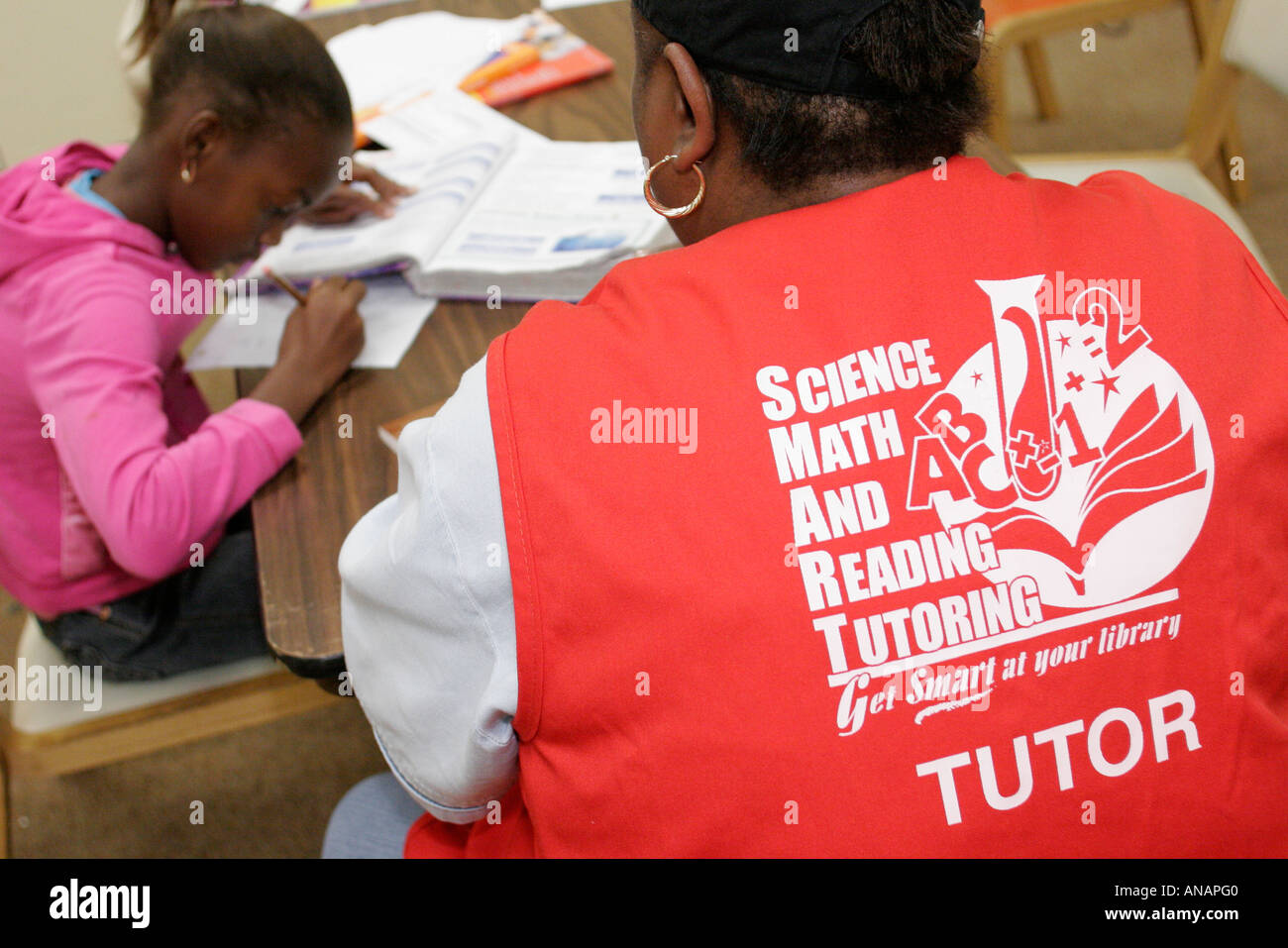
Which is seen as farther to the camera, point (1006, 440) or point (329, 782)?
point (329, 782)

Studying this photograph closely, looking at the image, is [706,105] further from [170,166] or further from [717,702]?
[170,166]

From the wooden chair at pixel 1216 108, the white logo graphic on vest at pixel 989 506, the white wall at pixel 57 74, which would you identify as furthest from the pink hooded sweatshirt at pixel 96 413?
the white wall at pixel 57 74

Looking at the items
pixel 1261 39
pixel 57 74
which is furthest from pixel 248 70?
pixel 57 74

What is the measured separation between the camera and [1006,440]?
60 centimetres

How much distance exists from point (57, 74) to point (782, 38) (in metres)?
2.91

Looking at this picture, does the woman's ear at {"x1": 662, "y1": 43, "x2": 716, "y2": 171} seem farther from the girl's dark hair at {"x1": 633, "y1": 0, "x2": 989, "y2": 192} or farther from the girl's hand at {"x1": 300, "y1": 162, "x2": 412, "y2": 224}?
the girl's hand at {"x1": 300, "y1": 162, "x2": 412, "y2": 224}

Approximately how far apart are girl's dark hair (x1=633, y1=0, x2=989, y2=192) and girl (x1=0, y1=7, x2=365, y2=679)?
59cm

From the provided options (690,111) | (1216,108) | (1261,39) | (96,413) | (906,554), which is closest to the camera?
(906,554)

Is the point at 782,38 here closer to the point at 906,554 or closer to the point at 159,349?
the point at 906,554

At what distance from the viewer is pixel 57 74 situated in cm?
289

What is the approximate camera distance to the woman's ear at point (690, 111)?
703 millimetres

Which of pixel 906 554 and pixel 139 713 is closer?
pixel 906 554
